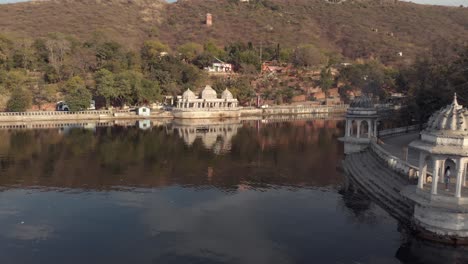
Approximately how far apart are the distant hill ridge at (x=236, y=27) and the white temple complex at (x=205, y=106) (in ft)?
245

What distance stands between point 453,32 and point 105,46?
154 meters

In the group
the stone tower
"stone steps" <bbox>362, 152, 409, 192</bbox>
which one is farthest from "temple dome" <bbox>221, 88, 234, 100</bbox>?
the stone tower

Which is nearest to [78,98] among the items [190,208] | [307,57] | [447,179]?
→ [190,208]

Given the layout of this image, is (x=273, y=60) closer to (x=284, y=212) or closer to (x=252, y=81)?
(x=252, y=81)

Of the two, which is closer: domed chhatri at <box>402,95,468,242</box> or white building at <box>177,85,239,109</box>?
domed chhatri at <box>402,95,468,242</box>

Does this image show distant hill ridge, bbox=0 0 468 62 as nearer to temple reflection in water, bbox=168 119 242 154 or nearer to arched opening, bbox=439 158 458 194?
temple reflection in water, bbox=168 119 242 154

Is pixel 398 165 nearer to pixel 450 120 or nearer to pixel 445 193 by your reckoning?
pixel 445 193

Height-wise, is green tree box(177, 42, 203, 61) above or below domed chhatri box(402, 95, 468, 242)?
above

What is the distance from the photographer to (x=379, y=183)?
3022 cm

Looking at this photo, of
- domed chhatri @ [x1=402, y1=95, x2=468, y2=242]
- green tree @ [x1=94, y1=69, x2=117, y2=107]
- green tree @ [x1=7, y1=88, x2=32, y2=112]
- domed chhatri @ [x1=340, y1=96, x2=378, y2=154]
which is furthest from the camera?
green tree @ [x1=94, y1=69, x2=117, y2=107]

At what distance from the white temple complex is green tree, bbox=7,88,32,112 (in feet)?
92.7

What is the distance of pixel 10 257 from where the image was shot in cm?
2111

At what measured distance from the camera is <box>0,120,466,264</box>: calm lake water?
70.6 ft

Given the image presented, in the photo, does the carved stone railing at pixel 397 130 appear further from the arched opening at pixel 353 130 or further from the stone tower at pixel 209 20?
the stone tower at pixel 209 20
